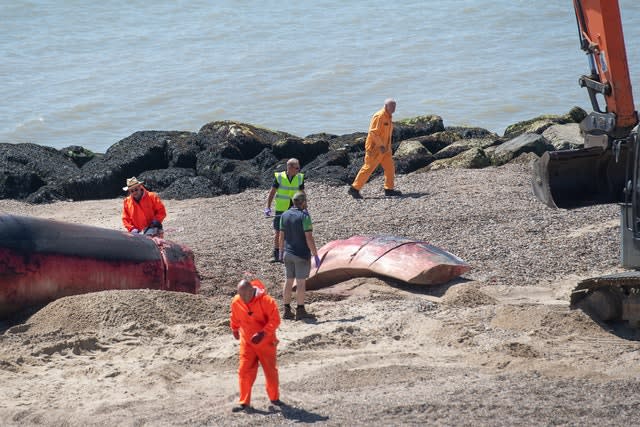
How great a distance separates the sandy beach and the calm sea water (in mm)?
21577

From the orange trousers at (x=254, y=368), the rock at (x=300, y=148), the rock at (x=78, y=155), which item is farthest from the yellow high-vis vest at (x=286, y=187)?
the rock at (x=78, y=155)

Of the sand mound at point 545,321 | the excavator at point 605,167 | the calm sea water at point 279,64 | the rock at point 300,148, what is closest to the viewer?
the excavator at point 605,167

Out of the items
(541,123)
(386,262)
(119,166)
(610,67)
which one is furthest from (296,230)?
(541,123)

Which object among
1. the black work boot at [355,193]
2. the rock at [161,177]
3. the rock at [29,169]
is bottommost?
the black work boot at [355,193]

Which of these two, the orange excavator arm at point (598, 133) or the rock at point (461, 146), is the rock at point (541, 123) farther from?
the orange excavator arm at point (598, 133)

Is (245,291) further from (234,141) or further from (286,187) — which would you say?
(234,141)

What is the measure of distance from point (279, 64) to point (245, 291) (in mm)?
39687

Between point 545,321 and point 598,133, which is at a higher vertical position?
point 598,133

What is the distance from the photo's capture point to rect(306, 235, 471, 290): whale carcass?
42.0ft

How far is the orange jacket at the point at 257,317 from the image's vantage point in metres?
8.85

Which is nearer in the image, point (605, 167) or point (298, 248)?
point (605, 167)

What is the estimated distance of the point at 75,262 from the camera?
40.4 ft

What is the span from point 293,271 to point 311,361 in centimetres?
174

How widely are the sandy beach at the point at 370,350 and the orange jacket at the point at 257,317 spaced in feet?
1.92
